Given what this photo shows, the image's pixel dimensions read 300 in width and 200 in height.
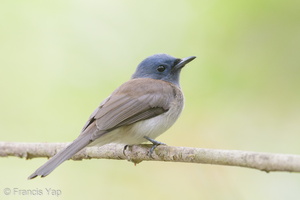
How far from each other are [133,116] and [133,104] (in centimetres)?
18

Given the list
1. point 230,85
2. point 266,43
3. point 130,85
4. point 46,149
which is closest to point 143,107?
point 130,85

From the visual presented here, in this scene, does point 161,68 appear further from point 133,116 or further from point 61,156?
point 61,156

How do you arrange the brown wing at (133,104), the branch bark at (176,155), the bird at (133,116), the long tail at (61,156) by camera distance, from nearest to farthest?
1. the branch bark at (176,155)
2. the long tail at (61,156)
3. the bird at (133,116)
4. the brown wing at (133,104)

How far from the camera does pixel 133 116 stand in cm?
462

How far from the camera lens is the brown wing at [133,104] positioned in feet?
14.9

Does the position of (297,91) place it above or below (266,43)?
below

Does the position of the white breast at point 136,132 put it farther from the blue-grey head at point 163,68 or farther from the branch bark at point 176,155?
the blue-grey head at point 163,68

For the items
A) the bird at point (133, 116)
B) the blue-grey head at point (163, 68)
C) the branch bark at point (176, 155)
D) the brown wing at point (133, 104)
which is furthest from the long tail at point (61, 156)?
the blue-grey head at point (163, 68)

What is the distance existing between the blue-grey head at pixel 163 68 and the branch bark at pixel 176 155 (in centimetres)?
120

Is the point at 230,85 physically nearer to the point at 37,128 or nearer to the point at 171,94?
the point at 171,94

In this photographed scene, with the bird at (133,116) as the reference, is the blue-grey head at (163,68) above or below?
above

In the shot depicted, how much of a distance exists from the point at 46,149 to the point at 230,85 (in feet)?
9.81

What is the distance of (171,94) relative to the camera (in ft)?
16.9

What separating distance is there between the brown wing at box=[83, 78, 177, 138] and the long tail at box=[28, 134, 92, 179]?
22 centimetres
